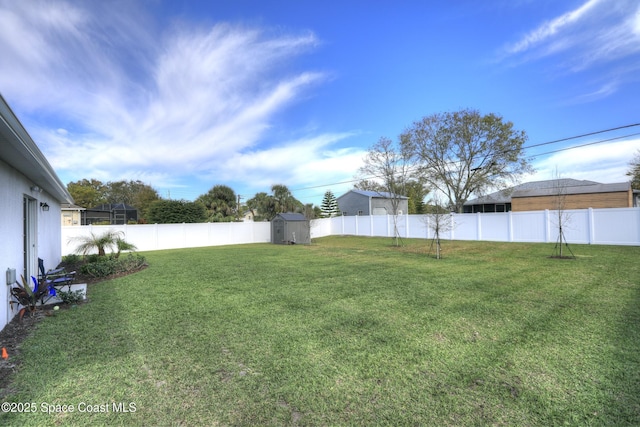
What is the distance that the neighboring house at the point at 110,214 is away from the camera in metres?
31.1

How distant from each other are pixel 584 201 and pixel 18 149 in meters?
33.9

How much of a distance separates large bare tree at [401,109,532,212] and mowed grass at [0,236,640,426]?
21903 mm

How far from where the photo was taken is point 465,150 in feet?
85.0

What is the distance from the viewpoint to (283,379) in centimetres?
268

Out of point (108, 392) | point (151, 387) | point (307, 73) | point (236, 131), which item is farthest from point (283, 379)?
point (236, 131)

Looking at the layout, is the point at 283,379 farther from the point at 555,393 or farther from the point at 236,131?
the point at 236,131

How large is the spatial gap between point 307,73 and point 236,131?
5.38m

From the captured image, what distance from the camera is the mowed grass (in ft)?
7.29

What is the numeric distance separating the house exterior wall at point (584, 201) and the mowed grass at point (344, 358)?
23118 mm

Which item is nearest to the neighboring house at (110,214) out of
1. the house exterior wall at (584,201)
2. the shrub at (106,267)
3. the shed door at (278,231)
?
the shed door at (278,231)

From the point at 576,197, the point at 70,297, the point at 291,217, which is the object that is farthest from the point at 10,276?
the point at 576,197

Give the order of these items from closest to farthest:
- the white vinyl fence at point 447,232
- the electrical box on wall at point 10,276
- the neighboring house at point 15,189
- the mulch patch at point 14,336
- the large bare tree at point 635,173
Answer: the mulch patch at point 14,336 < the neighboring house at point 15,189 < the electrical box on wall at point 10,276 < the white vinyl fence at point 447,232 < the large bare tree at point 635,173

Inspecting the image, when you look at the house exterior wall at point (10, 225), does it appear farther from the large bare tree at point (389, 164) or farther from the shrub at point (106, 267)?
the large bare tree at point (389, 164)

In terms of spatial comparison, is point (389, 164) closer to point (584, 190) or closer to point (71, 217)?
point (584, 190)
